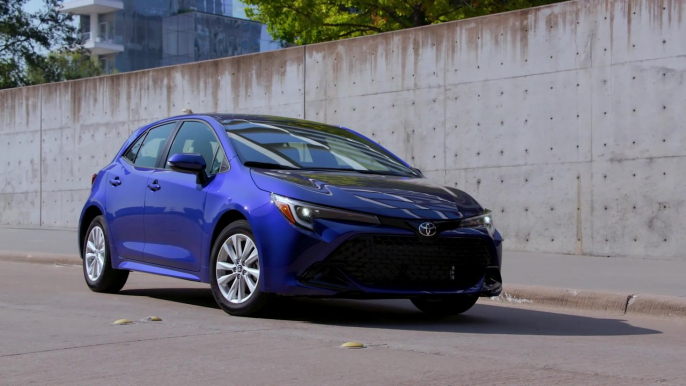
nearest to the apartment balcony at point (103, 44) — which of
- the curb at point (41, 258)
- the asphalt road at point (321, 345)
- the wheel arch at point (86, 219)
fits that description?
the curb at point (41, 258)

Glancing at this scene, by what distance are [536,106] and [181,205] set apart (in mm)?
6940

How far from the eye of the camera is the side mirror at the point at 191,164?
7727 millimetres

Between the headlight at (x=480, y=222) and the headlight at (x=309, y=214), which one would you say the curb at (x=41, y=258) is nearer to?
the headlight at (x=309, y=214)

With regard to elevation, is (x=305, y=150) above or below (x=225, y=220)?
above

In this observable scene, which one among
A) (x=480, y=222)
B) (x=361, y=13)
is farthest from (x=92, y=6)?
(x=480, y=222)

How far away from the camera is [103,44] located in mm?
77875


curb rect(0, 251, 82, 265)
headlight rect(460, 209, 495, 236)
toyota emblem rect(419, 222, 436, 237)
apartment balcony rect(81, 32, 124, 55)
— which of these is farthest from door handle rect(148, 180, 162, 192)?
apartment balcony rect(81, 32, 124, 55)

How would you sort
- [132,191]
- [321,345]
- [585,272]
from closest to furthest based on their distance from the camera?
[321,345] < [132,191] < [585,272]

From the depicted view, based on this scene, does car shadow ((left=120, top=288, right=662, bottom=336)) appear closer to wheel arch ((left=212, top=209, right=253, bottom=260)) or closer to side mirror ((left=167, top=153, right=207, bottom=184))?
wheel arch ((left=212, top=209, right=253, bottom=260))

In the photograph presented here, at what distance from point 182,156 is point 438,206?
199 centimetres

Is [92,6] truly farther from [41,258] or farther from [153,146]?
[153,146]

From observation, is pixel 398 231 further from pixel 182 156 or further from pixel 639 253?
pixel 639 253

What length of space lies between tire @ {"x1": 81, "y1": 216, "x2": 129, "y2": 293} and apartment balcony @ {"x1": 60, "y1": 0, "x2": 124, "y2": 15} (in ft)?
227

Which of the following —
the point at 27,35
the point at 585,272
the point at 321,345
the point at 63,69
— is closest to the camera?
→ the point at 321,345
